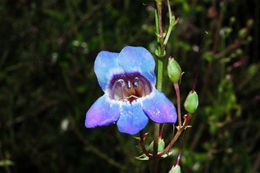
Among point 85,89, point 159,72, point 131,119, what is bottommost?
point 85,89

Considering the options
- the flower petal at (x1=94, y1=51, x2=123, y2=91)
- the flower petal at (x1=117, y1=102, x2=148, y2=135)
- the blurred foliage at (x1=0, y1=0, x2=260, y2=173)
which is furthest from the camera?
the blurred foliage at (x1=0, y1=0, x2=260, y2=173)

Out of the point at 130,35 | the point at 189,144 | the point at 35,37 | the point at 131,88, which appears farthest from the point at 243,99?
the point at 131,88

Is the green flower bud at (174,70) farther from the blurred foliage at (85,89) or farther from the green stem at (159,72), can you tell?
the blurred foliage at (85,89)

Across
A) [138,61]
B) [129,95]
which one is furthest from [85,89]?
[138,61]

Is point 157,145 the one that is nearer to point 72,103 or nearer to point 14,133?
point 72,103

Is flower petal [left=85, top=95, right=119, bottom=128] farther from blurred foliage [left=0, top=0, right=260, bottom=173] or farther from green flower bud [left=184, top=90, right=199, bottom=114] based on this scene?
blurred foliage [left=0, top=0, right=260, bottom=173]

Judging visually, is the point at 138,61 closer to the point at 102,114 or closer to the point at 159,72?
the point at 159,72

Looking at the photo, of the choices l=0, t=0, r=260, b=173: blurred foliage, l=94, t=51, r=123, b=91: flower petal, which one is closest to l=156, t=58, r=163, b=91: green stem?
l=94, t=51, r=123, b=91: flower petal
